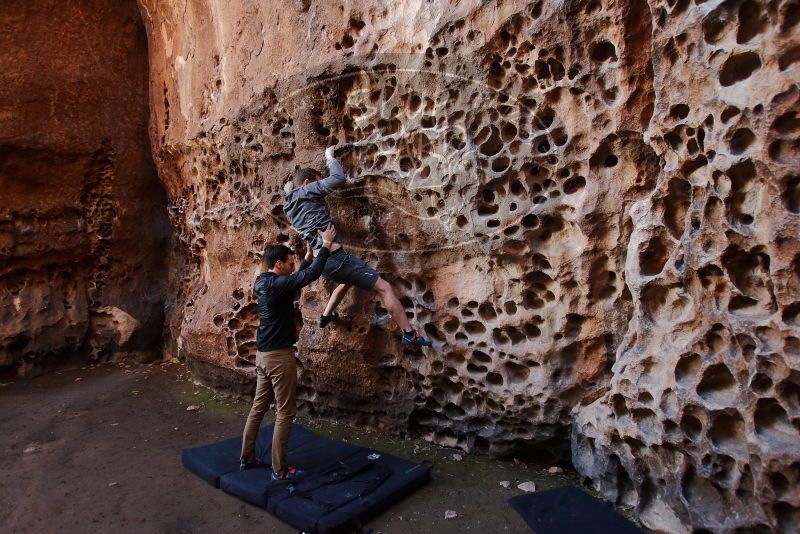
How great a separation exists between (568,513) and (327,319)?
224 centimetres

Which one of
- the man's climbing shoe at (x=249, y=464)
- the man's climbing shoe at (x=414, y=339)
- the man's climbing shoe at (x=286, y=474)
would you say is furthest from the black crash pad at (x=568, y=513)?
the man's climbing shoe at (x=249, y=464)

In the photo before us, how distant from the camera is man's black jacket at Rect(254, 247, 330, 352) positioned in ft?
11.4

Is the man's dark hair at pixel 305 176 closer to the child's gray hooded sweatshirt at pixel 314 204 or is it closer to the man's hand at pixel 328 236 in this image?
the child's gray hooded sweatshirt at pixel 314 204

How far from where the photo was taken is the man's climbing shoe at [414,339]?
158 inches

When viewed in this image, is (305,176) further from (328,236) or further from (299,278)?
(299,278)

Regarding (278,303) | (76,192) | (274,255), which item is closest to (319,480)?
(278,303)

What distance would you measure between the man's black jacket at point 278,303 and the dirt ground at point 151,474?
1.01m

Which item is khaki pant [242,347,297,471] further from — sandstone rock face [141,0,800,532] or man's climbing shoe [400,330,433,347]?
sandstone rock face [141,0,800,532]

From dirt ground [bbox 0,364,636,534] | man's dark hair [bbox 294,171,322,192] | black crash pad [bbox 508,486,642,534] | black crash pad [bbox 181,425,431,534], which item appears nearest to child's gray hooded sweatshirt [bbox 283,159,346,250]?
man's dark hair [bbox 294,171,322,192]

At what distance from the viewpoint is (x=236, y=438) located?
14.2ft

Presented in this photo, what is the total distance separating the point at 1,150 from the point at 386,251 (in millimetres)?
5094

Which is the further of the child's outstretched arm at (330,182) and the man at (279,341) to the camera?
the child's outstretched arm at (330,182)

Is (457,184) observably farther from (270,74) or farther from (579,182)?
(270,74)

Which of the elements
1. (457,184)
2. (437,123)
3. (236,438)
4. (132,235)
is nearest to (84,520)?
(236,438)
